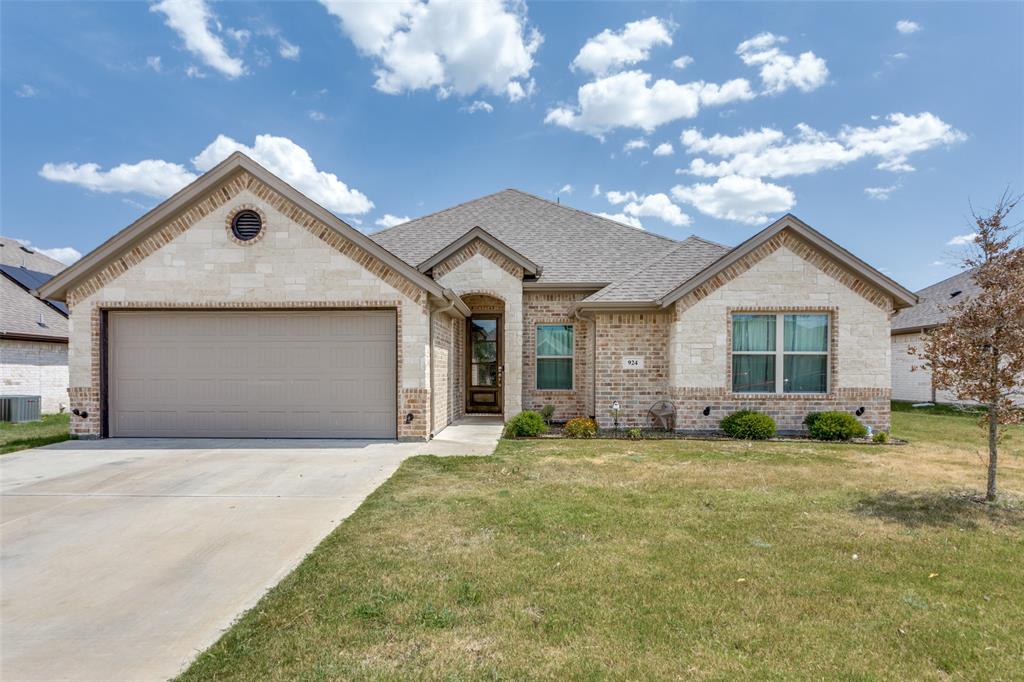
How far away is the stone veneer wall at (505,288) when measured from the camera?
43.2 ft

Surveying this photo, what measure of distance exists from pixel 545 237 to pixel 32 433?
14052 mm

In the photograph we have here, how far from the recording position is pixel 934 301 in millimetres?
22516

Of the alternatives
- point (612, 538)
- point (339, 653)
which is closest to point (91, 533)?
point (339, 653)

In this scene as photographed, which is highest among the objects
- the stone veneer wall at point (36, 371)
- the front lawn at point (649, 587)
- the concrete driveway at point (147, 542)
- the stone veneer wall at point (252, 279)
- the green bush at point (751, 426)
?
the stone veneer wall at point (252, 279)

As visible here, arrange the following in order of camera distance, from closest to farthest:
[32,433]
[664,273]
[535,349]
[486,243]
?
[32,433] → [664,273] → [486,243] → [535,349]

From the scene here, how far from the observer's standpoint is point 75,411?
10.2 m

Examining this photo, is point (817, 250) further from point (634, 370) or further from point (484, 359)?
point (484, 359)

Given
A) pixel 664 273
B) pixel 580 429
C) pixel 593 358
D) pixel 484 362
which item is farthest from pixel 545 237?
pixel 580 429

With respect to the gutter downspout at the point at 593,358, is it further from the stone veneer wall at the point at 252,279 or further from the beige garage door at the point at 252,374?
the beige garage door at the point at 252,374

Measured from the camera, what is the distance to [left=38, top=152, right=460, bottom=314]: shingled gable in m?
9.86

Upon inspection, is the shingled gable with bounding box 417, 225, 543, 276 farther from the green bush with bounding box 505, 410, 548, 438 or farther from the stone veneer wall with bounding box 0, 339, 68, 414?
the stone veneer wall with bounding box 0, 339, 68, 414

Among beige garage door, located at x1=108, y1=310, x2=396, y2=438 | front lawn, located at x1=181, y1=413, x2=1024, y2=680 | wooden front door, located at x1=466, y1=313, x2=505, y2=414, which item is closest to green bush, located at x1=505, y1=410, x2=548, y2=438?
beige garage door, located at x1=108, y1=310, x2=396, y2=438

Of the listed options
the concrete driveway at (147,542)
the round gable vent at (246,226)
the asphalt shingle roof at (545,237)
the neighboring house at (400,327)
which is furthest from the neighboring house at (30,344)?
the asphalt shingle roof at (545,237)

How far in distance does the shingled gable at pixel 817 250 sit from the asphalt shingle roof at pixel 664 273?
0.67 meters
